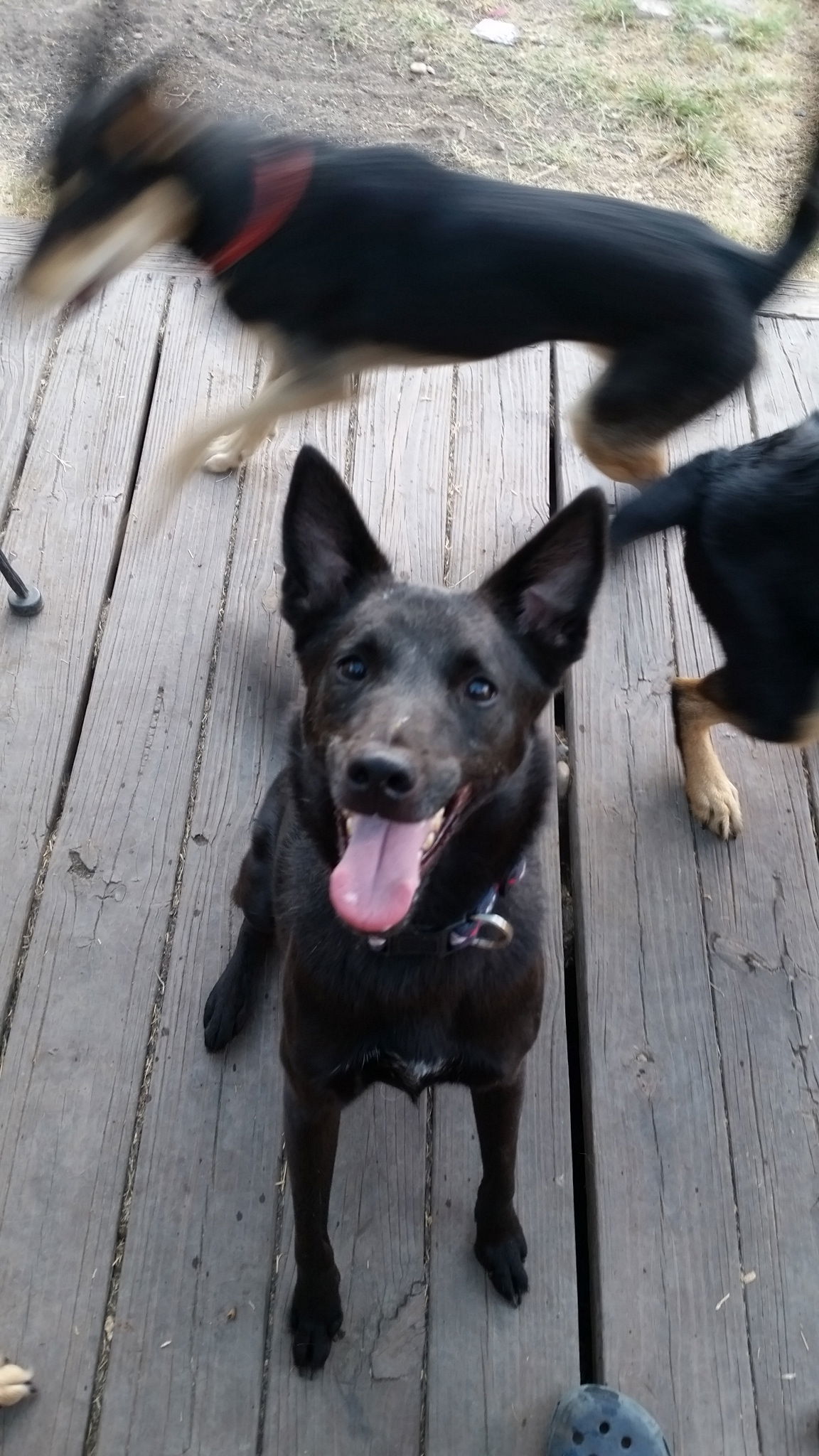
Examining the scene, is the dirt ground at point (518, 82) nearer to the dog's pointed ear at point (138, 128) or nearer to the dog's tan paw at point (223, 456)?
the dog's pointed ear at point (138, 128)

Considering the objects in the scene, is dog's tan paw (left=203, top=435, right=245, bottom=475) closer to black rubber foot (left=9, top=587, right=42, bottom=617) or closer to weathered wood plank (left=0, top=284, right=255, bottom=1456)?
weathered wood plank (left=0, top=284, right=255, bottom=1456)

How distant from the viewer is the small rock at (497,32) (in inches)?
199

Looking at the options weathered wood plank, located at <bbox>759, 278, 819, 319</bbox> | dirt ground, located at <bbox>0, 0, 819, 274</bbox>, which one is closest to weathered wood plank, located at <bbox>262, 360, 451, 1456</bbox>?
weathered wood plank, located at <bbox>759, 278, 819, 319</bbox>

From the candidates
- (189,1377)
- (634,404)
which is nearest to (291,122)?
(634,404)

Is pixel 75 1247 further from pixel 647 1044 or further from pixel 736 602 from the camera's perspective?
pixel 736 602

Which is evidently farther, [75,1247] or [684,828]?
[684,828]

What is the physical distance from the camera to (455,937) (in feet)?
5.32

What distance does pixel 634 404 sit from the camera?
2.83 m

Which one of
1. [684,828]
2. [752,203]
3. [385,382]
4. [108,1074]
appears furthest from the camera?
[752,203]

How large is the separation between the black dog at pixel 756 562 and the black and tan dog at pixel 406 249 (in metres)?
0.58

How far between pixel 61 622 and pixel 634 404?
178 centimetres

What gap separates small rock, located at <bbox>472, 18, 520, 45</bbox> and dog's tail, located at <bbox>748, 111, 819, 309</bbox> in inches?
128

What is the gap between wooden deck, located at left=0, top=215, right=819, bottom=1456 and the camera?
1844 mm

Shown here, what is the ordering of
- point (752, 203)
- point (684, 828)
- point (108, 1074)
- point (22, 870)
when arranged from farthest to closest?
1. point (752, 203)
2. point (684, 828)
3. point (22, 870)
4. point (108, 1074)
